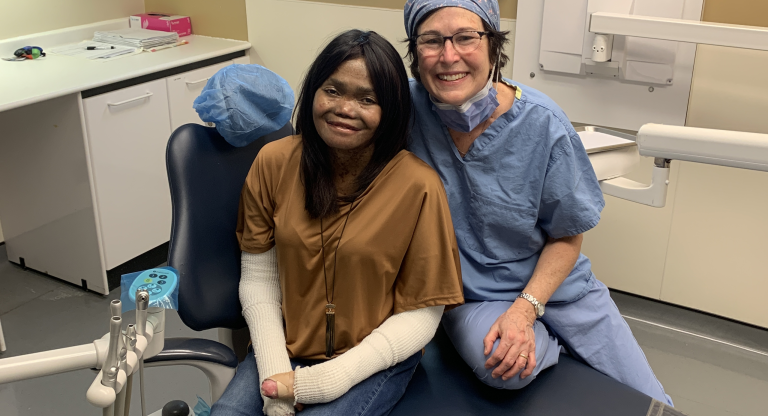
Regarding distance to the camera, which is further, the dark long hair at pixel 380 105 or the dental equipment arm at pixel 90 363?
the dark long hair at pixel 380 105

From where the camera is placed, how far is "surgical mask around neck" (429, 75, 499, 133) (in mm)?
1396

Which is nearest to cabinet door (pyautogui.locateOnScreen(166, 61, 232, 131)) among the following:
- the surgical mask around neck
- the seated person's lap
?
the surgical mask around neck

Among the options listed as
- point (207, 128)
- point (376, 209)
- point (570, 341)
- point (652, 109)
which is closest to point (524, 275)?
point (570, 341)

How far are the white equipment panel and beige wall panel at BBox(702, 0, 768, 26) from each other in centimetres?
4

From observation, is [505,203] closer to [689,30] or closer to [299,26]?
[689,30]

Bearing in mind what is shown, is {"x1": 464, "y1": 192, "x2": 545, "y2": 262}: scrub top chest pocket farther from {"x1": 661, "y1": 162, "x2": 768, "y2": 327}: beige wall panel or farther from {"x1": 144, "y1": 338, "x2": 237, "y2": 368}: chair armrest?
{"x1": 661, "y1": 162, "x2": 768, "y2": 327}: beige wall panel

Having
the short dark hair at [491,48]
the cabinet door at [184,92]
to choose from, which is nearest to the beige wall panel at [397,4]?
the cabinet door at [184,92]

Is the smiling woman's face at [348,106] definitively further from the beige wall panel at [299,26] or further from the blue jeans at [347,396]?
the beige wall panel at [299,26]

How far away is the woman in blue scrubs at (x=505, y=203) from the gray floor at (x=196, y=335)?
0.83 meters

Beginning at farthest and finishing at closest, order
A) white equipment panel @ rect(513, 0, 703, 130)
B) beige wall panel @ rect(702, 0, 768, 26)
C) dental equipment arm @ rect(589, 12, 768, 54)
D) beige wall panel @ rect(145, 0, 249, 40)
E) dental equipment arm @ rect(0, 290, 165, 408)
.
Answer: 1. beige wall panel @ rect(145, 0, 249, 40)
2. white equipment panel @ rect(513, 0, 703, 130)
3. beige wall panel @ rect(702, 0, 768, 26)
4. dental equipment arm @ rect(589, 12, 768, 54)
5. dental equipment arm @ rect(0, 290, 165, 408)

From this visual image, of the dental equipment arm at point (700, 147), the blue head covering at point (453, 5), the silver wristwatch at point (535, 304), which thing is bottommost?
the silver wristwatch at point (535, 304)

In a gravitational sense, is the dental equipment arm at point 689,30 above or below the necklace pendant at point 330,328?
above

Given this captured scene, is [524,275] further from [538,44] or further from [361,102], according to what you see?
[538,44]

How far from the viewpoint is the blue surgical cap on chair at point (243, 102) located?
4.66 ft
